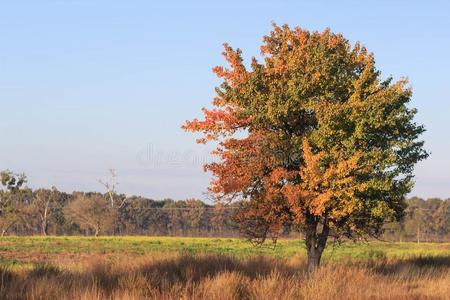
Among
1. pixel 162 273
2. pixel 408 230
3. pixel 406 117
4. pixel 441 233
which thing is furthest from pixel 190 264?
pixel 441 233

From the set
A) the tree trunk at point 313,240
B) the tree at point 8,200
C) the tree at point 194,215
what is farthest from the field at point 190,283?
the tree at point 194,215

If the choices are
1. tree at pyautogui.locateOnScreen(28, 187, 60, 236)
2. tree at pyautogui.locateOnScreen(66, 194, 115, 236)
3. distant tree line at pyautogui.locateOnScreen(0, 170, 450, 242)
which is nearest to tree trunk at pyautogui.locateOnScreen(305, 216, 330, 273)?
distant tree line at pyautogui.locateOnScreen(0, 170, 450, 242)

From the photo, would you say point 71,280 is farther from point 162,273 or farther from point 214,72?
point 214,72

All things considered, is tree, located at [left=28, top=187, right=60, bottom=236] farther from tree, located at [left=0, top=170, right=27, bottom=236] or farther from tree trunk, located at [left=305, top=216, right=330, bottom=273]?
tree trunk, located at [left=305, top=216, right=330, bottom=273]

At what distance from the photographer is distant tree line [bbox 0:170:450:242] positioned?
102662 millimetres

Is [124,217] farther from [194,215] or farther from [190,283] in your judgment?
[190,283]

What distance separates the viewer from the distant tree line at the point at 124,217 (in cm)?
10266

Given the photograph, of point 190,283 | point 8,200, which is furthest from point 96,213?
point 190,283

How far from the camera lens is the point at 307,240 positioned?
73.7 ft

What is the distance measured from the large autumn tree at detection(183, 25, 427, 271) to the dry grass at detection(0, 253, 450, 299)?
2265 millimetres

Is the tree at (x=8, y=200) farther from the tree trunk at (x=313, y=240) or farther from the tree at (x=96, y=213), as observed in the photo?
the tree trunk at (x=313, y=240)

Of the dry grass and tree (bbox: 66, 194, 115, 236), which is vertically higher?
tree (bbox: 66, 194, 115, 236)

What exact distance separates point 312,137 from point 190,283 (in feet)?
26.7

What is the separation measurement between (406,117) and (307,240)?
5.67 m
